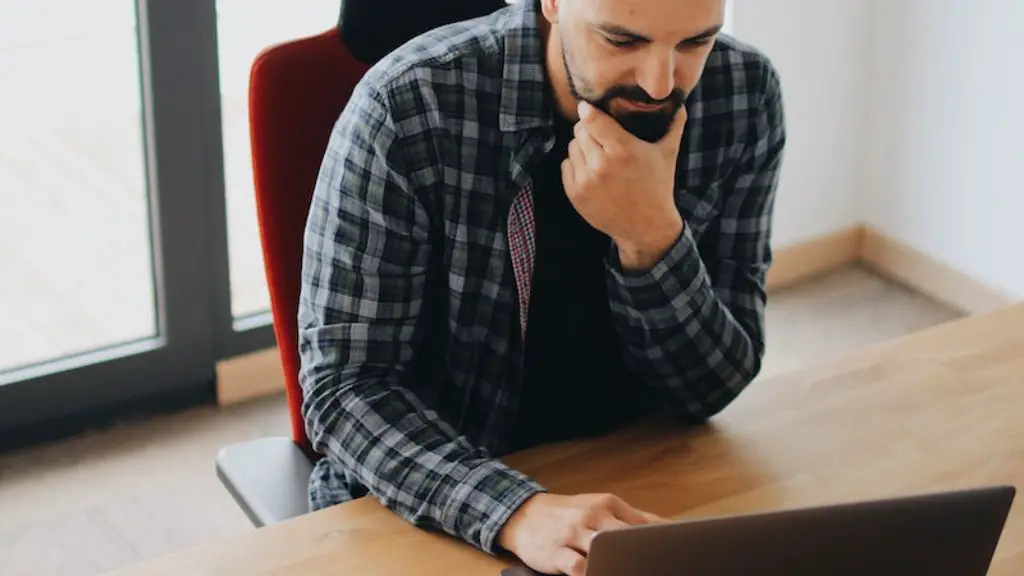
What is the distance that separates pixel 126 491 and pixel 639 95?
63.2 inches

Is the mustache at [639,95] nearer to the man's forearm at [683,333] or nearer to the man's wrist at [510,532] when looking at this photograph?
the man's forearm at [683,333]

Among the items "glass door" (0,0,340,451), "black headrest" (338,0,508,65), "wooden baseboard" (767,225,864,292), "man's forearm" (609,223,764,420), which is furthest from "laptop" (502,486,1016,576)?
"wooden baseboard" (767,225,864,292)

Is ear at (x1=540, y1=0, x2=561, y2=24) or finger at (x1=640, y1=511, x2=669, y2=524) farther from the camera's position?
ear at (x1=540, y1=0, x2=561, y2=24)

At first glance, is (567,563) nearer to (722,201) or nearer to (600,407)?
(600,407)

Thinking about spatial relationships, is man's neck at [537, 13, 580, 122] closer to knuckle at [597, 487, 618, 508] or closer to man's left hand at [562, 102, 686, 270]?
man's left hand at [562, 102, 686, 270]

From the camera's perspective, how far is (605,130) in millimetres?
1353

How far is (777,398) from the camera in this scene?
4.84ft

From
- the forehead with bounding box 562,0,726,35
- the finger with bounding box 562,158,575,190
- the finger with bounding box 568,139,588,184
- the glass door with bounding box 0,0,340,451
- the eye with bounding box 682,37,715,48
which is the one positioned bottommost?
the glass door with bounding box 0,0,340,451

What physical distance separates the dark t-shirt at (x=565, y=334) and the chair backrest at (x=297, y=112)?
208mm

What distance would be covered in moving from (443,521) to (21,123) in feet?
6.23

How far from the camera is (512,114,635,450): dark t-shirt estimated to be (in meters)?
1.48

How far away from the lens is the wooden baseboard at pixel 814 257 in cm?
344

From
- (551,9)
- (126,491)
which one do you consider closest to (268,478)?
(551,9)

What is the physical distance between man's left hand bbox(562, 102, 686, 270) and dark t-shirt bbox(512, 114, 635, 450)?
3.1 inches
